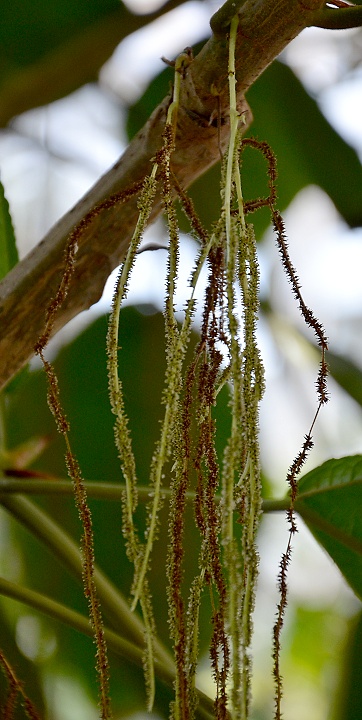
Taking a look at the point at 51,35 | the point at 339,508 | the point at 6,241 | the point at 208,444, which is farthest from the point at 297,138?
the point at 208,444

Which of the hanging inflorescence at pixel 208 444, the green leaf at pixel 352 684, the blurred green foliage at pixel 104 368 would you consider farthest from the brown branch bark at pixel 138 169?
the green leaf at pixel 352 684

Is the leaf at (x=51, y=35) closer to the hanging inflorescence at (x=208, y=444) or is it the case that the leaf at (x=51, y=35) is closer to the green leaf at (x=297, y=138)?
the green leaf at (x=297, y=138)

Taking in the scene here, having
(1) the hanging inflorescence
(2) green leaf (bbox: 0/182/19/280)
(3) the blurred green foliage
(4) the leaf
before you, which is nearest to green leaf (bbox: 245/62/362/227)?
(3) the blurred green foliage

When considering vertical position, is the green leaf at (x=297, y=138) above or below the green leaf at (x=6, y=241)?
above

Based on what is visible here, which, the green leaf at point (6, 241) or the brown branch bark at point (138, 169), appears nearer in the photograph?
the brown branch bark at point (138, 169)

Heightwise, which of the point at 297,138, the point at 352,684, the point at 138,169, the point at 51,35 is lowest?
the point at 352,684

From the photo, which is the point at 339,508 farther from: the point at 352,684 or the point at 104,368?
the point at 104,368
